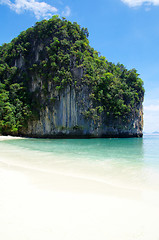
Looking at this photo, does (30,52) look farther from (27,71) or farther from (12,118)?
(12,118)

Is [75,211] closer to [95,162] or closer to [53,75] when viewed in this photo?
[95,162]

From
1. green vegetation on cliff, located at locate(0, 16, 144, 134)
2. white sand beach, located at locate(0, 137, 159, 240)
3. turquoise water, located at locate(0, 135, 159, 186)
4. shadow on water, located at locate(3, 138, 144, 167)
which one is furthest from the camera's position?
green vegetation on cliff, located at locate(0, 16, 144, 134)

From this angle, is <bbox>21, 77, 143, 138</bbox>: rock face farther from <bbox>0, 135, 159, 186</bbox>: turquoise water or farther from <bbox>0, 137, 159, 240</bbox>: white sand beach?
<bbox>0, 137, 159, 240</bbox>: white sand beach

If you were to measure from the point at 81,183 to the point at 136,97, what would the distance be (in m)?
32.3

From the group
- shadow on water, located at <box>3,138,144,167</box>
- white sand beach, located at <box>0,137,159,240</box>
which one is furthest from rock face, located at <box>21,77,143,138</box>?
white sand beach, located at <box>0,137,159,240</box>

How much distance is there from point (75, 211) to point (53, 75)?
86.6 ft

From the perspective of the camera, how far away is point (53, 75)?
2684 cm

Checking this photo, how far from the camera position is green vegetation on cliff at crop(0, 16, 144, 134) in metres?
26.7

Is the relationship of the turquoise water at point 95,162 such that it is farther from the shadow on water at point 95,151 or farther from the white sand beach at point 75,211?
the white sand beach at point 75,211

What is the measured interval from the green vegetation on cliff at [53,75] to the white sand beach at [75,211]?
77.7 feet

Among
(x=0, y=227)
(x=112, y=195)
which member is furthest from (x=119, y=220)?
(x=0, y=227)

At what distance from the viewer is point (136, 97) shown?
33156 mm

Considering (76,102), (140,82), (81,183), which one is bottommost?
(81,183)

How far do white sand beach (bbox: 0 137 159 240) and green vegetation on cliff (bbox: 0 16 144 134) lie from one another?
23.7 metres
